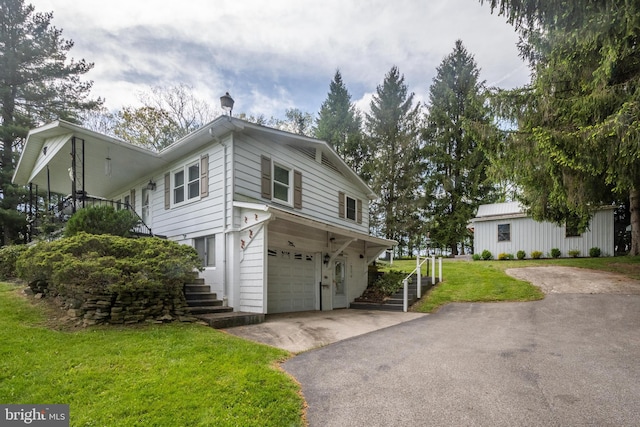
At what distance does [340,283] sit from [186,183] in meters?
6.42

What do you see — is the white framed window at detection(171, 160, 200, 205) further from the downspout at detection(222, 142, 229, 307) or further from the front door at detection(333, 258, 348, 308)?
the front door at detection(333, 258, 348, 308)

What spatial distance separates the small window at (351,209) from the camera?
14398mm

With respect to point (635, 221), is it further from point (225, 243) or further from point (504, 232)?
point (225, 243)

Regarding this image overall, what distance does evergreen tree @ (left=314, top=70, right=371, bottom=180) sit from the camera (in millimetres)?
27484

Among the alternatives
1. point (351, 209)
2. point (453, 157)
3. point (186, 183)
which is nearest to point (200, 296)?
point (186, 183)

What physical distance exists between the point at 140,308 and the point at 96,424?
394 cm

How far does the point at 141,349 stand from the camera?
490 centimetres

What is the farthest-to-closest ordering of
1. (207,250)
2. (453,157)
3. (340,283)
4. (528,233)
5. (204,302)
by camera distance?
(453,157), (528,233), (340,283), (207,250), (204,302)

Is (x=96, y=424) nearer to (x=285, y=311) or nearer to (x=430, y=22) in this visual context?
(x=285, y=311)

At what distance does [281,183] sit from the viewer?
10742 mm

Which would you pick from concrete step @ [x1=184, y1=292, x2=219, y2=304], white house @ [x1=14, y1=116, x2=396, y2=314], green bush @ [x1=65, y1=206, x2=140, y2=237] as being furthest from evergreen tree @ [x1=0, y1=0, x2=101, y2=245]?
concrete step @ [x1=184, y1=292, x2=219, y2=304]

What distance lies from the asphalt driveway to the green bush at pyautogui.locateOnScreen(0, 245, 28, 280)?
10207mm

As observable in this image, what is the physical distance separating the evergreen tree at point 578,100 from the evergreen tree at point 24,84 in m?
22.5

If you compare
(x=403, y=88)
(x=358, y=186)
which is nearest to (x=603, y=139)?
(x=358, y=186)
